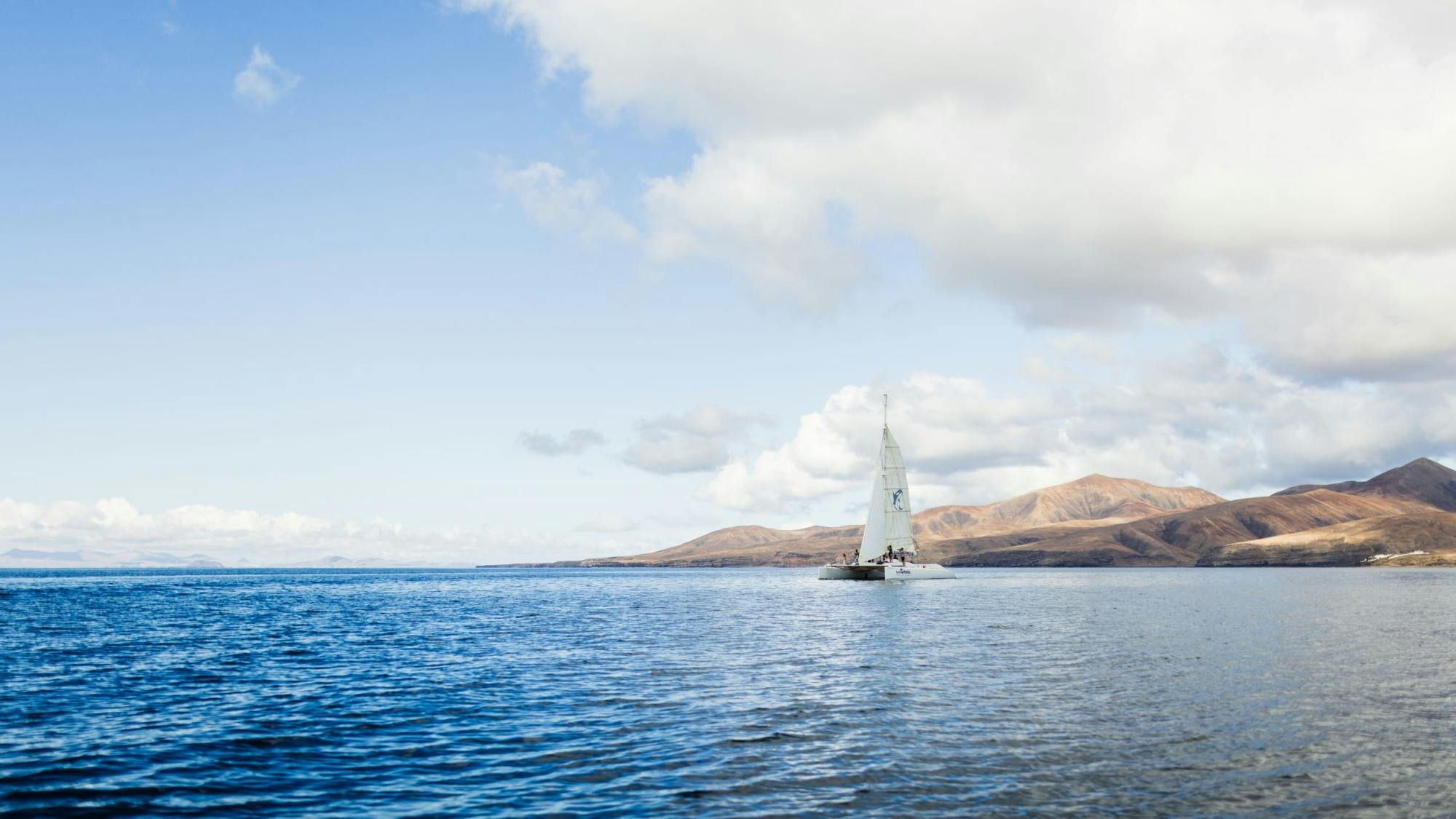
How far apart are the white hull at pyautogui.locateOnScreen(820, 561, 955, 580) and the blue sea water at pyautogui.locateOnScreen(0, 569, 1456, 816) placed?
75.9 meters

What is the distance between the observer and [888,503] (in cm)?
13875

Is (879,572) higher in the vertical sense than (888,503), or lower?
lower

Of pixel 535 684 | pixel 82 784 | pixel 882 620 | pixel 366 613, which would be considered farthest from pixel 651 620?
pixel 82 784

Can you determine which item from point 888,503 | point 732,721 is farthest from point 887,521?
point 732,721

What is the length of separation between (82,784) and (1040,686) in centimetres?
3151

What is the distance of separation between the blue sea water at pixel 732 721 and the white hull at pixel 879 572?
249ft

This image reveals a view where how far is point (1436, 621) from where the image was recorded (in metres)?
71.9

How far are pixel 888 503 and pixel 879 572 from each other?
1139 cm

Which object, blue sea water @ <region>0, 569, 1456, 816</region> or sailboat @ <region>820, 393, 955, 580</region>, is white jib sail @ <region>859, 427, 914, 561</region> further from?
blue sea water @ <region>0, 569, 1456, 816</region>

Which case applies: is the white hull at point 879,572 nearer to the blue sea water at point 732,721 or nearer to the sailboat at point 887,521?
the sailboat at point 887,521

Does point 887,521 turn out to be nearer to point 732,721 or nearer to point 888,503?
point 888,503

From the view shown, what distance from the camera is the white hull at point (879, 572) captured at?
14200 cm

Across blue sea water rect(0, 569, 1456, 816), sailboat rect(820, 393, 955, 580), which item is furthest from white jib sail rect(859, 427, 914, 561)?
blue sea water rect(0, 569, 1456, 816)

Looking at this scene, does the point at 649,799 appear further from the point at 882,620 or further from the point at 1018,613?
the point at 1018,613
